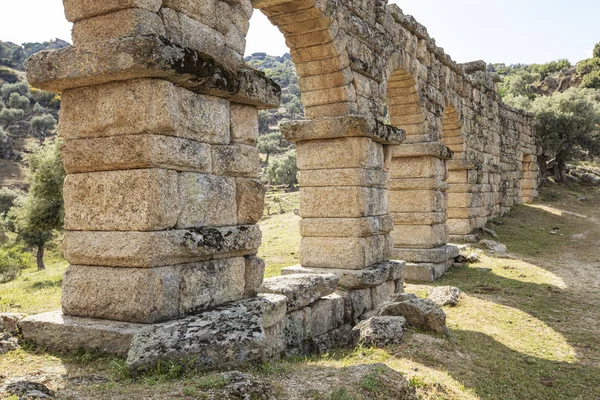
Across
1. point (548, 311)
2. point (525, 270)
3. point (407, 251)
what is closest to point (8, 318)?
point (548, 311)

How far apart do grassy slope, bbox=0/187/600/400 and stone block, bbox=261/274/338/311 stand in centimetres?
72

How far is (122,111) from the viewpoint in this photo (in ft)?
12.2

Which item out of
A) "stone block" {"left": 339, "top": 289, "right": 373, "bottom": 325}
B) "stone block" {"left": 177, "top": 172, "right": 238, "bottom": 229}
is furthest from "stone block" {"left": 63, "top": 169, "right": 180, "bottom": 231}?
"stone block" {"left": 339, "top": 289, "right": 373, "bottom": 325}

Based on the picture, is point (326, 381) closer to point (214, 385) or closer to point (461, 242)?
point (214, 385)

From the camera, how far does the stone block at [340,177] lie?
24.2 feet

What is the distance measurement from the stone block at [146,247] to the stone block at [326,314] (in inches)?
86.3

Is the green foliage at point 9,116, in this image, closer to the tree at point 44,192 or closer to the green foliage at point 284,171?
the green foliage at point 284,171

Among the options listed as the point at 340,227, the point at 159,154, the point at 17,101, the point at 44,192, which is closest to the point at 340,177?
the point at 340,227

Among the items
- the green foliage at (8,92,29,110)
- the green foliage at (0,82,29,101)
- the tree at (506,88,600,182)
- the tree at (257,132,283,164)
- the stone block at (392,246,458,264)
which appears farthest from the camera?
the green foliage at (0,82,29,101)

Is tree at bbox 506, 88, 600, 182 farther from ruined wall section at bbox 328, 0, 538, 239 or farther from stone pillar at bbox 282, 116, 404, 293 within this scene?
stone pillar at bbox 282, 116, 404, 293

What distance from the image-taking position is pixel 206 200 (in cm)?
412

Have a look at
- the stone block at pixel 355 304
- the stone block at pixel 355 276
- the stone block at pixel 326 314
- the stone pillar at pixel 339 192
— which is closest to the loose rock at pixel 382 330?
the stone block at pixel 326 314

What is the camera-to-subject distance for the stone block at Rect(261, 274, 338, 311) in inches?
217

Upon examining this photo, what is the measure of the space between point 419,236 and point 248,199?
7.61 metres
